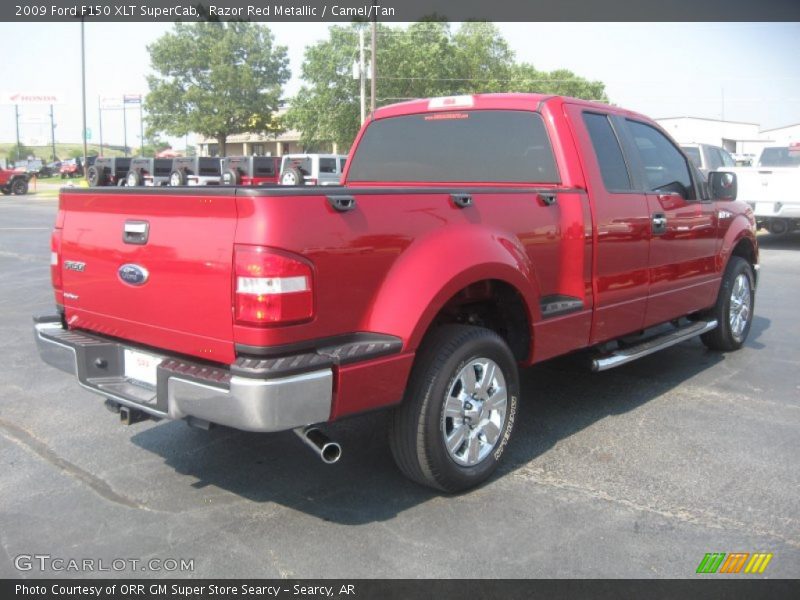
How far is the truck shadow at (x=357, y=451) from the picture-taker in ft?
11.9

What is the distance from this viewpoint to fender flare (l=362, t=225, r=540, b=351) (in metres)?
3.21

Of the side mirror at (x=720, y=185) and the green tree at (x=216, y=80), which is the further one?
the green tree at (x=216, y=80)

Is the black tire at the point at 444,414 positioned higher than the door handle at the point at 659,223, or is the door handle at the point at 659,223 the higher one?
the door handle at the point at 659,223

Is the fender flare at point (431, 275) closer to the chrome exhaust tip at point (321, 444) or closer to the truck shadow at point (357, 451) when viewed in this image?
the chrome exhaust tip at point (321, 444)

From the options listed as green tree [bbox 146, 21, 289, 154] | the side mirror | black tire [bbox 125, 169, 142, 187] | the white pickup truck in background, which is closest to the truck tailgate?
the side mirror

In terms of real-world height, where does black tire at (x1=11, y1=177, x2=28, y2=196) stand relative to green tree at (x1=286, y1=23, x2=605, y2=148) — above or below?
below

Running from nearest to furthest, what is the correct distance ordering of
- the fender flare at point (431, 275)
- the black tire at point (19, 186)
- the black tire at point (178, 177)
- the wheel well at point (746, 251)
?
1. the fender flare at point (431, 275)
2. the wheel well at point (746, 251)
3. the black tire at point (178, 177)
4. the black tire at point (19, 186)

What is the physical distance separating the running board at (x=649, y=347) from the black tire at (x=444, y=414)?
1.02 m

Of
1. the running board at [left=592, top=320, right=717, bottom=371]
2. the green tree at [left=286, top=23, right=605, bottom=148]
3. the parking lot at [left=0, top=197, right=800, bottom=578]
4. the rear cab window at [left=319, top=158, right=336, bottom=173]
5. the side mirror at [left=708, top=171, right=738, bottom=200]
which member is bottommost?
the parking lot at [left=0, top=197, right=800, bottom=578]

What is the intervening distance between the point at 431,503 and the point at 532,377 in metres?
2.34

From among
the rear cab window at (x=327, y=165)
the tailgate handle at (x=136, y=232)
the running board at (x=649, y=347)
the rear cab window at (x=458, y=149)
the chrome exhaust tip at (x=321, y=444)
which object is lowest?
the chrome exhaust tip at (x=321, y=444)

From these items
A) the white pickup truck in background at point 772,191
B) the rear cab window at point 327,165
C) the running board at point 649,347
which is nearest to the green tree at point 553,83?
the rear cab window at point 327,165

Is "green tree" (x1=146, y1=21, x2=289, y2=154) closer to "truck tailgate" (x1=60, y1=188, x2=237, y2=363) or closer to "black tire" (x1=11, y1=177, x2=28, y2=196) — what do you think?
"black tire" (x1=11, y1=177, x2=28, y2=196)

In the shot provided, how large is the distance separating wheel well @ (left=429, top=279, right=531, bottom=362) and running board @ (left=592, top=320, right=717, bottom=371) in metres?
0.68
